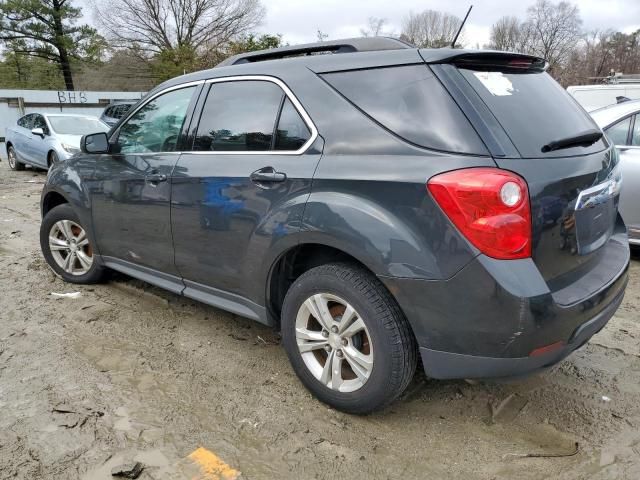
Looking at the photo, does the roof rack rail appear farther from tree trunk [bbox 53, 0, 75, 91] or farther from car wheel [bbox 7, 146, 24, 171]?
tree trunk [bbox 53, 0, 75, 91]

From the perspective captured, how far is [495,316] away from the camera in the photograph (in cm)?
205

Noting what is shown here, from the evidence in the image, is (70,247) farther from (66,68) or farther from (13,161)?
(66,68)

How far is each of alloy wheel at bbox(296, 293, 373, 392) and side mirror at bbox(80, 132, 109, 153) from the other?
213 centimetres

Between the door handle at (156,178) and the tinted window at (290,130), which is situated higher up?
the tinted window at (290,130)

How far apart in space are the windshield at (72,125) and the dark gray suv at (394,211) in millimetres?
9375

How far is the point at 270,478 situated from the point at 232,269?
3.85 ft

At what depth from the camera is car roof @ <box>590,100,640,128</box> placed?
510cm

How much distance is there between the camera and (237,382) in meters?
2.97

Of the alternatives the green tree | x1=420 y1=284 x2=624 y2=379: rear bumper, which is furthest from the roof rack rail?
the green tree

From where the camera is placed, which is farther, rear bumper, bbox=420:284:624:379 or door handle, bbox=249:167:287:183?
door handle, bbox=249:167:287:183

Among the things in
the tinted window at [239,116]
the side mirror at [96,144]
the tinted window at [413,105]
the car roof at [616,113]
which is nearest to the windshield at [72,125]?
the side mirror at [96,144]

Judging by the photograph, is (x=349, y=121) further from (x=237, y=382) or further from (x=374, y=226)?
(x=237, y=382)

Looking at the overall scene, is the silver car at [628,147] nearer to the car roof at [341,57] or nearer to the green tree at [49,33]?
the car roof at [341,57]

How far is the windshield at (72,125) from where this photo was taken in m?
11.3
